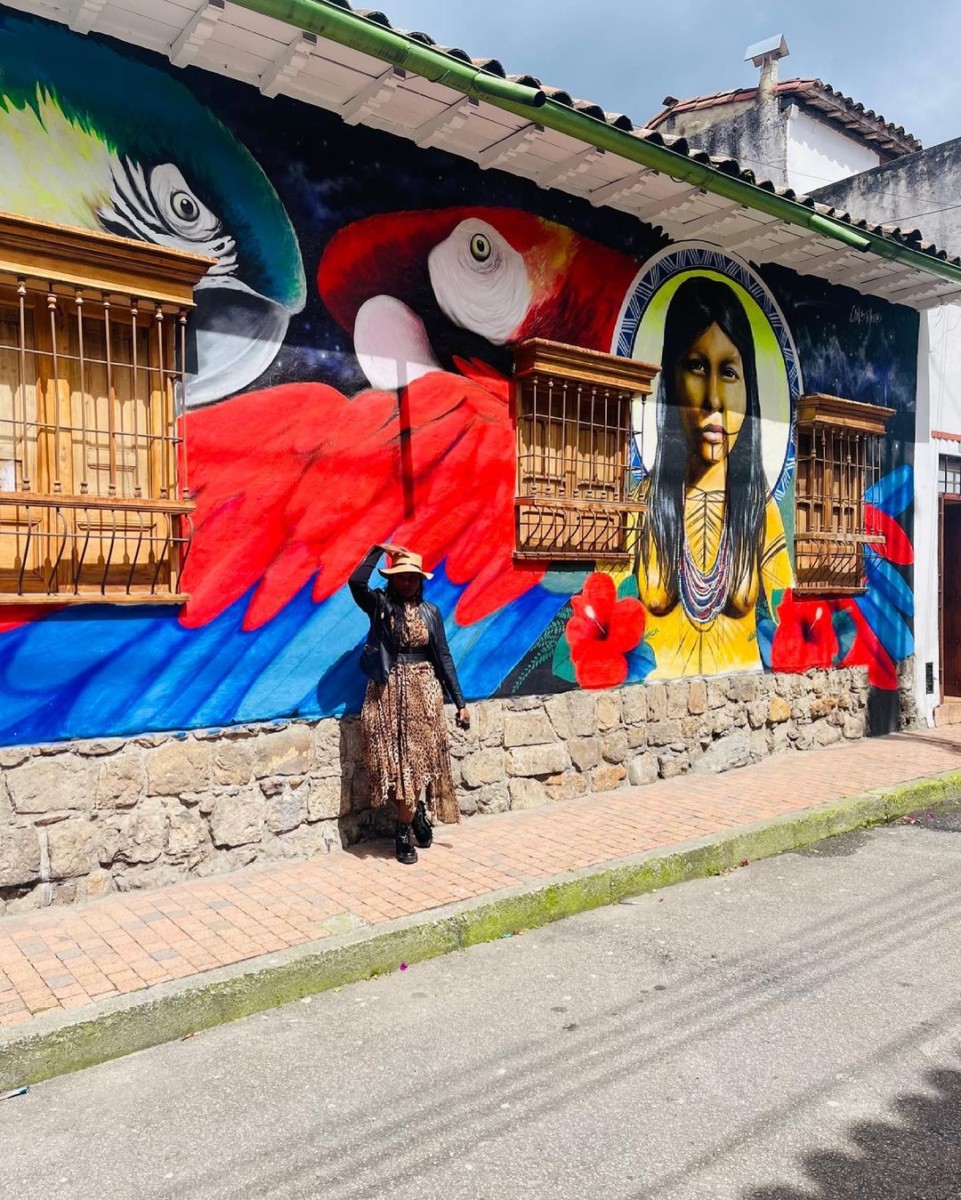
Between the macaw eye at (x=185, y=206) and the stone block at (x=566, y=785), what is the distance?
4.27m

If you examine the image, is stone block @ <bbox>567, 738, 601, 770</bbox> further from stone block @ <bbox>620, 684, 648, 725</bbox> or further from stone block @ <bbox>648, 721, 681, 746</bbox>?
stone block @ <bbox>648, 721, 681, 746</bbox>

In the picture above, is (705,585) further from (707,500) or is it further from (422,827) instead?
(422,827)

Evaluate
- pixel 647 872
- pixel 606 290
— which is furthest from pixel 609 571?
pixel 647 872

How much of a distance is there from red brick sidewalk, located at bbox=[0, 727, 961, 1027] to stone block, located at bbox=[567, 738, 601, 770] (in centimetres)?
26

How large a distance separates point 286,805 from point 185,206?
11.0 feet

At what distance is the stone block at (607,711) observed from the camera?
7.14 metres

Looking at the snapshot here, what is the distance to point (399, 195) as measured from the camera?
5977 mm

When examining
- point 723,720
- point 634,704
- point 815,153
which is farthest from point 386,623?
point 815,153

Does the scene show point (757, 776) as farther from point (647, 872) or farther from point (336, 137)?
point (336, 137)

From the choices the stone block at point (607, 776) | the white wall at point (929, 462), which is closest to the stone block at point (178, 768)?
the stone block at point (607, 776)

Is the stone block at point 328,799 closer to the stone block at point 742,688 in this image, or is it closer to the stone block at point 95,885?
the stone block at point 95,885

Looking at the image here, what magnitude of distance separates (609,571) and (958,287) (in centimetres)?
493

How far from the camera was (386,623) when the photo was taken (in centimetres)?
548

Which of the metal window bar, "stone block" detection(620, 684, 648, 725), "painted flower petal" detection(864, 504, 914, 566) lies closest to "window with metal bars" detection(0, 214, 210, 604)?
the metal window bar
